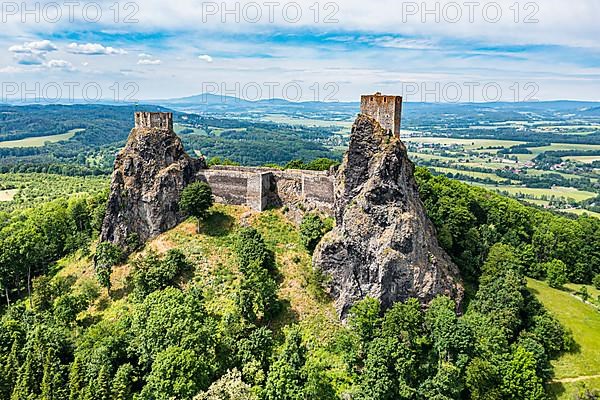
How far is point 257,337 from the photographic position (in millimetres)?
42062

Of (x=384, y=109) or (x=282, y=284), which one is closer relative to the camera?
(x=384, y=109)

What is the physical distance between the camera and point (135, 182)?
59875 mm

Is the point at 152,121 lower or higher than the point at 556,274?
higher

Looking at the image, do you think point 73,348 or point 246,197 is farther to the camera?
point 246,197

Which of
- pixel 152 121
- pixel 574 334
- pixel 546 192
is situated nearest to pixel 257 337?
pixel 152 121

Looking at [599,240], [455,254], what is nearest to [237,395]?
[455,254]

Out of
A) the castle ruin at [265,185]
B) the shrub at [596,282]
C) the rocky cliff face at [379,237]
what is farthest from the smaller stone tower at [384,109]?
the shrub at [596,282]

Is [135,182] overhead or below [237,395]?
overhead

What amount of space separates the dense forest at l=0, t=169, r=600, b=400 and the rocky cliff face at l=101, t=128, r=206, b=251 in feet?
11.9

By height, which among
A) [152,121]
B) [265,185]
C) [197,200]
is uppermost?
[152,121]

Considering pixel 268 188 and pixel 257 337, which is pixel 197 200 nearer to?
pixel 268 188

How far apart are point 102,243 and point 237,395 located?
102ft

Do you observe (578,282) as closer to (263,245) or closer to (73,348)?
(263,245)

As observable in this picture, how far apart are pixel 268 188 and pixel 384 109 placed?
20.0 metres
